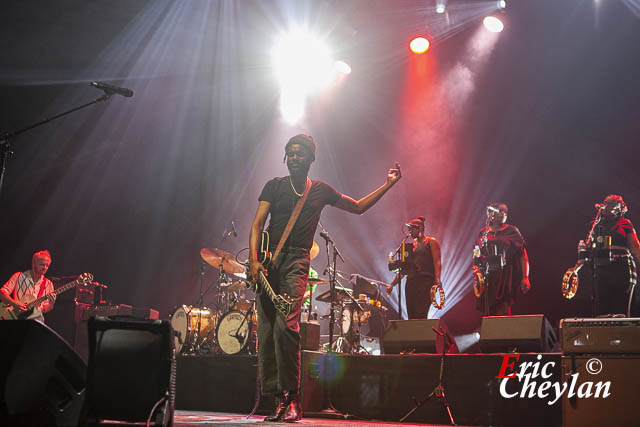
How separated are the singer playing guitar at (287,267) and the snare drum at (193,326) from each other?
553cm

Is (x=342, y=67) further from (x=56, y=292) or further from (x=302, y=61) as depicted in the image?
(x=56, y=292)

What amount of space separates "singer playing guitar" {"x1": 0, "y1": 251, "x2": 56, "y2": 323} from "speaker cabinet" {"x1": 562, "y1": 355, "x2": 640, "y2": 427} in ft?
24.8

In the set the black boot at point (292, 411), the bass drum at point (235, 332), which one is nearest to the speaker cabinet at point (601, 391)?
the black boot at point (292, 411)

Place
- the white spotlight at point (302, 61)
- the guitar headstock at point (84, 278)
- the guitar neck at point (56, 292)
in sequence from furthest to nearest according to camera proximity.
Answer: the white spotlight at point (302, 61), the guitar headstock at point (84, 278), the guitar neck at point (56, 292)

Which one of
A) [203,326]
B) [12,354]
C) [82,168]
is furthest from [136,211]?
[12,354]

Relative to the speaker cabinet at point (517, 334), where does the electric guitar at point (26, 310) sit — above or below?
above

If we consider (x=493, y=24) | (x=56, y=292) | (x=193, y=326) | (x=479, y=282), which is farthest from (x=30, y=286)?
(x=493, y=24)

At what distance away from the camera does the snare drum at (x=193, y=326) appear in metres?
9.62

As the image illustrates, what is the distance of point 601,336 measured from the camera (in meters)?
4.12

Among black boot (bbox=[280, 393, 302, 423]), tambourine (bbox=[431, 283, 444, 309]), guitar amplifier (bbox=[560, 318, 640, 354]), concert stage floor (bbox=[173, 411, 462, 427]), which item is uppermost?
tambourine (bbox=[431, 283, 444, 309])

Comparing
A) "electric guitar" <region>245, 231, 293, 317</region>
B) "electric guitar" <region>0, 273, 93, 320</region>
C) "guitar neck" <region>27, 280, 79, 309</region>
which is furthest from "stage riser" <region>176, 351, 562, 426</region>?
"guitar neck" <region>27, 280, 79, 309</region>

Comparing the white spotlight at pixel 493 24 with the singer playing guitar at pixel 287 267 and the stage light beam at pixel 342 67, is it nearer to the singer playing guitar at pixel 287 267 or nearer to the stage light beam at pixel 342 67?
the stage light beam at pixel 342 67

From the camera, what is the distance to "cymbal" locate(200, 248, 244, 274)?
9.45m
